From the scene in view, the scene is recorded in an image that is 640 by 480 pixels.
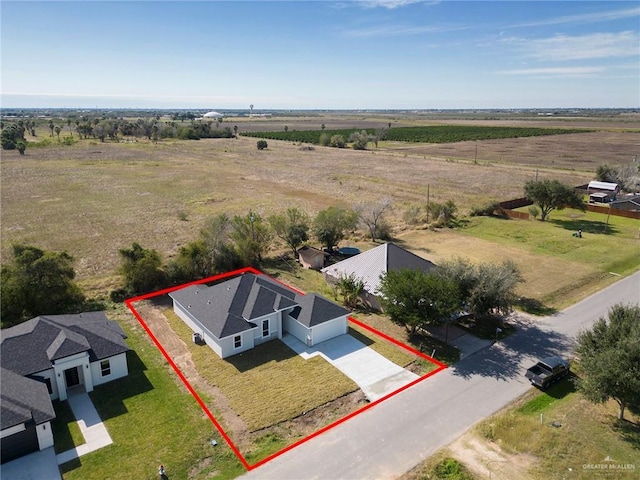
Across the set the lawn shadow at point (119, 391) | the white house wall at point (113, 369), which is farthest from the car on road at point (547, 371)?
the white house wall at point (113, 369)

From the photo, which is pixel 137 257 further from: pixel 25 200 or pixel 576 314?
pixel 25 200

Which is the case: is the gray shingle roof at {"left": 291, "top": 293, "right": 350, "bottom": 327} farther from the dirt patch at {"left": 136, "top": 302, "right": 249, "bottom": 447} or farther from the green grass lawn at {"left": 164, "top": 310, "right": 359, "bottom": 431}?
the dirt patch at {"left": 136, "top": 302, "right": 249, "bottom": 447}

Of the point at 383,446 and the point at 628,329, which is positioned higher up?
the point at 628,329

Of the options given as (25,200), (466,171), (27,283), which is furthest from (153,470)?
(466,171)

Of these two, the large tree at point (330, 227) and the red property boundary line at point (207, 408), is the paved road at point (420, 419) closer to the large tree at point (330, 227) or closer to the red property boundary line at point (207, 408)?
the red property boundary line at point (207, 408)

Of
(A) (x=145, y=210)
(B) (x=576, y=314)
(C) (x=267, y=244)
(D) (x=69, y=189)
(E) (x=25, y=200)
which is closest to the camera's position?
(B) (x=576, y=314)

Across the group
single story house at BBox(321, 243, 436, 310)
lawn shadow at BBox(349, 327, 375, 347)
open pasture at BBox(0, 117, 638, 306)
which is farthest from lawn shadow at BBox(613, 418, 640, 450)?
open pasture at BBox(0, 117, 638, 306)
